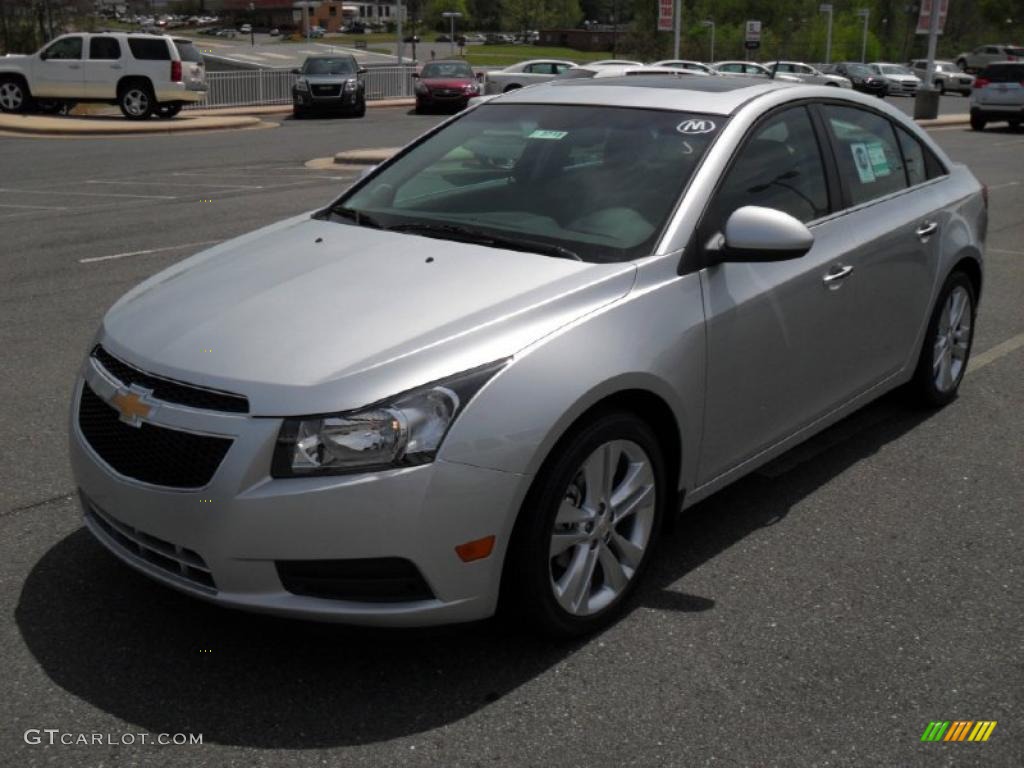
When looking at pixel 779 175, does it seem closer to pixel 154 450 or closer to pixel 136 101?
pixel 154 450

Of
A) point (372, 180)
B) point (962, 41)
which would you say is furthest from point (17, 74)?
point (962, 41)

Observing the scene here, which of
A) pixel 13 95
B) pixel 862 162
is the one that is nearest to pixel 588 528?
pixel 862 162

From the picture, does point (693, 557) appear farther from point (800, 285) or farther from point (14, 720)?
point (14, 720)

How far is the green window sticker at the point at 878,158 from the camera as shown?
5320 mm

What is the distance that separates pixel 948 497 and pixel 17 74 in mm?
27397

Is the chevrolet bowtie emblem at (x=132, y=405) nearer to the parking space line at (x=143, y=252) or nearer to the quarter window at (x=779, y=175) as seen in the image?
the quarter window at (x=779, y=175)

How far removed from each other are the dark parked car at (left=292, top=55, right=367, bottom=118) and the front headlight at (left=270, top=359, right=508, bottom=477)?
1194 inches

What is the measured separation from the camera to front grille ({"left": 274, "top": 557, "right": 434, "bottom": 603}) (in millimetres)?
3209

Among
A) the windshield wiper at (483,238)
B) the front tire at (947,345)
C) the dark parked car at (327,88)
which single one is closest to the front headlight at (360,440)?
the windshield wiper at (483,238)

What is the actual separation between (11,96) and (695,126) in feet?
89.7

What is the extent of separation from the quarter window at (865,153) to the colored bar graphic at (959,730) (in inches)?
94.0

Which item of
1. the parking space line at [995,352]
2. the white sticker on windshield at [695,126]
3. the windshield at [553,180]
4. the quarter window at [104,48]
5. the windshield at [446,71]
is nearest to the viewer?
the windshield at [553,180]

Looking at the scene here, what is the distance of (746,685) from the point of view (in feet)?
11.5

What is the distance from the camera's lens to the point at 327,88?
32219mm
